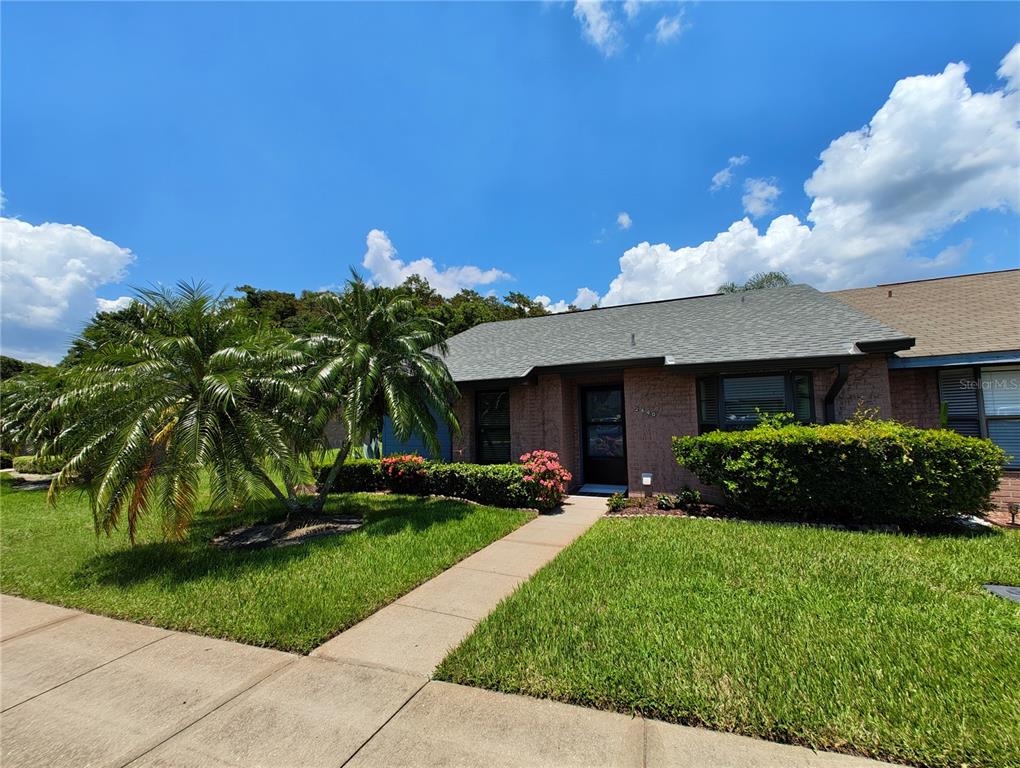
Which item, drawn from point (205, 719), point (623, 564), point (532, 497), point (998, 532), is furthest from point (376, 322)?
point (998, 532)

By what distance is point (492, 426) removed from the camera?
12.1m

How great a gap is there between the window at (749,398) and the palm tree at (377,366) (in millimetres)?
5402

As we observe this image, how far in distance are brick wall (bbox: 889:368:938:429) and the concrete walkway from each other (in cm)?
915

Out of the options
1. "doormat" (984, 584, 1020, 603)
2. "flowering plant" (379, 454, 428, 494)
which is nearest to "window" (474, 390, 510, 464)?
"flowering plant" (379, 454, 428, 494)

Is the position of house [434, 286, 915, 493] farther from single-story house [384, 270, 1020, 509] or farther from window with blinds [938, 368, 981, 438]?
window with blinds [938, 368, 981, 438]

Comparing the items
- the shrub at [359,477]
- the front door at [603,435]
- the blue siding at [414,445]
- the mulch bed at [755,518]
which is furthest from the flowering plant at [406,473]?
the mulch bed at [755,518]

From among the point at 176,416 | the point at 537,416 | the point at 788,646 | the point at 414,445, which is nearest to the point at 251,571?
the point at 176,416

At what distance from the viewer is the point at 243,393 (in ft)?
21.1

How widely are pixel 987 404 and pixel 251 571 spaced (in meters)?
12.7

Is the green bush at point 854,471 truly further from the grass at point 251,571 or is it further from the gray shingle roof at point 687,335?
the grass at point 251,571

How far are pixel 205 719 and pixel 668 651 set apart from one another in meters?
3.28

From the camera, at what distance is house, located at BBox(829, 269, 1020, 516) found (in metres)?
8.23

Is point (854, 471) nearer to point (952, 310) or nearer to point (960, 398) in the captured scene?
point (960, 398)

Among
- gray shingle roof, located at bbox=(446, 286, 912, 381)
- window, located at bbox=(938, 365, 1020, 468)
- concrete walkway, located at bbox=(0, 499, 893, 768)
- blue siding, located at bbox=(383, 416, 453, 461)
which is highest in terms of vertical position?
gray shingle roof, located at bbox=(446, 286, 912, 381)
